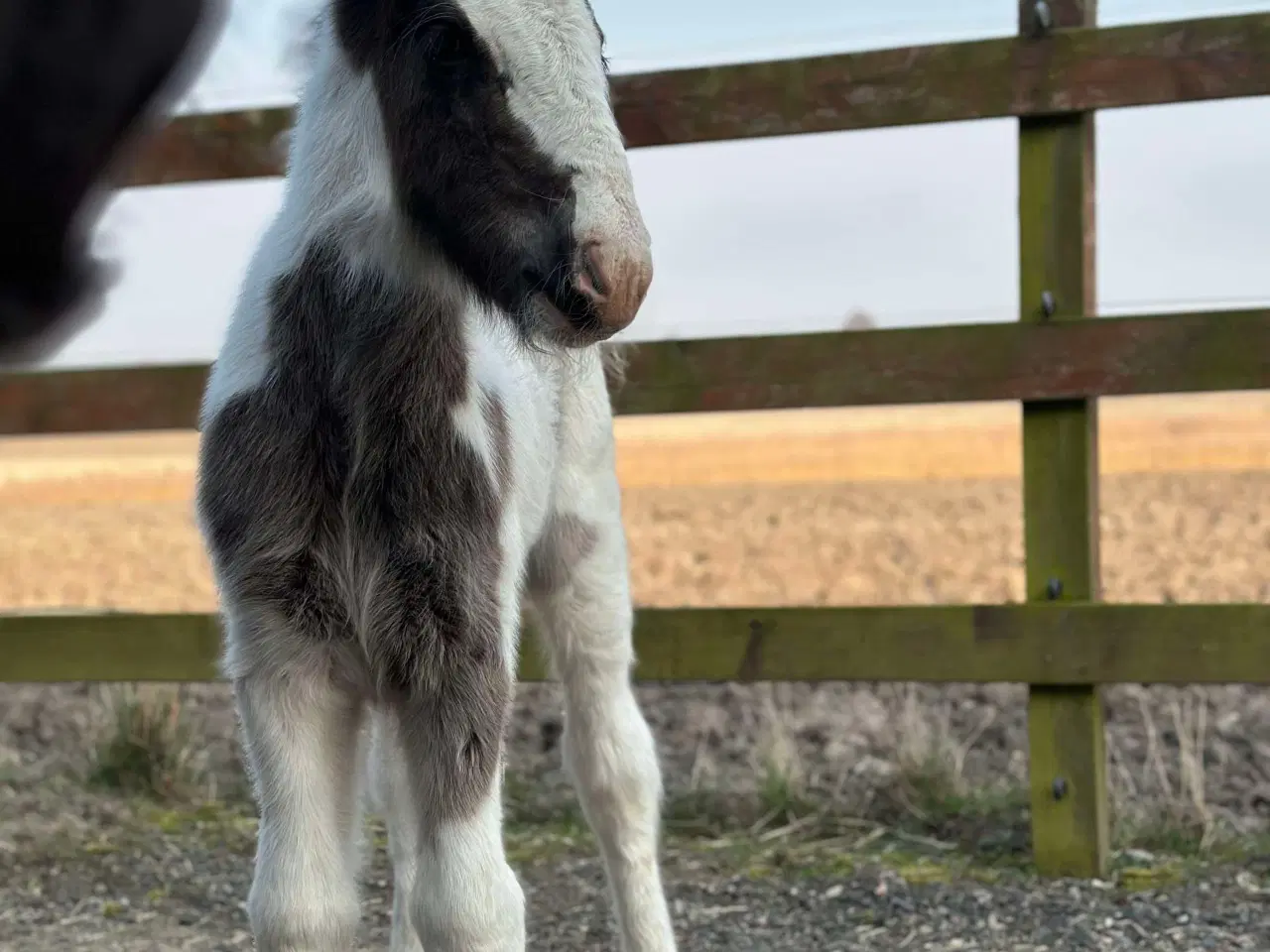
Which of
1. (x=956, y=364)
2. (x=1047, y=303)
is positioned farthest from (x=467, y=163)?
(x=1047, y=303)

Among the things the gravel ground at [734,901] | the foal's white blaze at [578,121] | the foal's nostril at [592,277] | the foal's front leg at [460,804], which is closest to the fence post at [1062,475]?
the gravel ground at [734,901]

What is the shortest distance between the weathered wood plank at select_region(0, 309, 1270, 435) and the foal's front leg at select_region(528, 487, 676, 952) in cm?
86

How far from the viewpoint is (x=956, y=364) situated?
3.98m

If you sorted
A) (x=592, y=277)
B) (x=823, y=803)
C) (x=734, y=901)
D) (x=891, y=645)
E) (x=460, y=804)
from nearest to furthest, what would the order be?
(x=592, y=277) < (x=460, y=804) < (x=734, y=901) < (x=891, y=645) < (x=823, y=803)

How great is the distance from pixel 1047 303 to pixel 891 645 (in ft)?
3.43

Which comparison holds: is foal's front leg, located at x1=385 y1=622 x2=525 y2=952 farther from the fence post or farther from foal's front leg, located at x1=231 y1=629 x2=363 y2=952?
the fence post

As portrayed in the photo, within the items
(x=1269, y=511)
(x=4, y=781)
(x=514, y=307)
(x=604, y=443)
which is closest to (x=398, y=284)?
(x=514, y=307)

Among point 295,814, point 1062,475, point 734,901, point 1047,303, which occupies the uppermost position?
point 1047,303

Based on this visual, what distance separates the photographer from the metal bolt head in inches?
156

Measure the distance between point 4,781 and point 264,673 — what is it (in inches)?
114

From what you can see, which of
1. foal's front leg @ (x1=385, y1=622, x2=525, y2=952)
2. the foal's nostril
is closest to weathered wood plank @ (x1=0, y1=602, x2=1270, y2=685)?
foal's front leg @ (x1=385, y1=622, x2=525, y2=952)

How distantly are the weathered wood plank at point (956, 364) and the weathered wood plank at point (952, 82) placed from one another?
606 mm

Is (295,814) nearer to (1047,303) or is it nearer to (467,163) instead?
(467,163)

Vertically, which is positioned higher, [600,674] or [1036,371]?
[1036,371]
